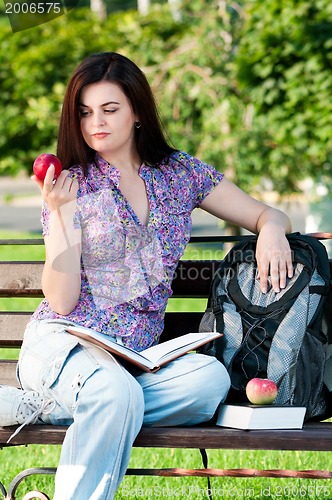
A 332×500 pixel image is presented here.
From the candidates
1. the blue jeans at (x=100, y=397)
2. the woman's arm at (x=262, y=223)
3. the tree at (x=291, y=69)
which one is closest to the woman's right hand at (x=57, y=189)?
the blue jeans at (x=100, y=397)

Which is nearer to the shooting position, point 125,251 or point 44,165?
point 44,165

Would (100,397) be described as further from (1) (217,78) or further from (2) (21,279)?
(1) (217,78)

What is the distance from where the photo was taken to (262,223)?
324cm

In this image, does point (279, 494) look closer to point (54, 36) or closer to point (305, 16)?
point (305, 16)

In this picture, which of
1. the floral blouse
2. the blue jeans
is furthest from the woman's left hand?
the blue jeans

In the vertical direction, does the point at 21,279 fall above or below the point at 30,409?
above

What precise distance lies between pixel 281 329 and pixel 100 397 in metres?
0.72

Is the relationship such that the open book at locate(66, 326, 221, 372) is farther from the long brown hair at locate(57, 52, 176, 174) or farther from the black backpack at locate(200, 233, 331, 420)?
the long brown hair at locate(57, 52, 176, 174)

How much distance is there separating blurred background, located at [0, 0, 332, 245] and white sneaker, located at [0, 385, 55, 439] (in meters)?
3.03

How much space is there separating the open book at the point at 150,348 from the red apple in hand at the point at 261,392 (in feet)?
0.65

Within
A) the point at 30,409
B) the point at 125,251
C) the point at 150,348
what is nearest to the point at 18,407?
the point at 30,409

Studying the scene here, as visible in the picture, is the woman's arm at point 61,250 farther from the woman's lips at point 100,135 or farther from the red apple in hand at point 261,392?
the red apple in hand at point 261,392

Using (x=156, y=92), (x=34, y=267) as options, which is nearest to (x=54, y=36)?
(x=156, y=92)

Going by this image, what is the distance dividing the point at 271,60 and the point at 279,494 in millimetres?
4255
